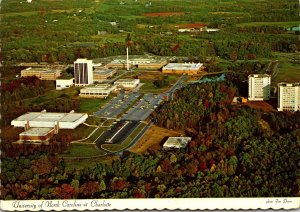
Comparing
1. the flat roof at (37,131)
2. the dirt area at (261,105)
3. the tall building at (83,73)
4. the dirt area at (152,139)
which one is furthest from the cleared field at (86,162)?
the tall building at (83,73)

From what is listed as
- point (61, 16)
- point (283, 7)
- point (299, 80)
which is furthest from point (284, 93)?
point (61, 16)

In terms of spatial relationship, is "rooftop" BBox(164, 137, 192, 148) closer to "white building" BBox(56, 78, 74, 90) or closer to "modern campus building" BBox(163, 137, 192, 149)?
"modern campus building" BBox(163, 137, 192, 149)

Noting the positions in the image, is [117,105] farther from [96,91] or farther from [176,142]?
[176,142]

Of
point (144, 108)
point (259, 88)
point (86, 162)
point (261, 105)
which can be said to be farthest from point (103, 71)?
point (86, 162)

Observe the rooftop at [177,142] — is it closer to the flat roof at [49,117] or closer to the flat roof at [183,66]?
the flat roof at [49,117]

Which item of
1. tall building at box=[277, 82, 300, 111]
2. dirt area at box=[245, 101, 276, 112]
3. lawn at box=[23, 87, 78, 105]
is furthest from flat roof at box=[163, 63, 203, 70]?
tall building at box=[277, 82, 300, 111]

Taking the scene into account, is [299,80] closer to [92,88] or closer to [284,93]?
[284,93]
